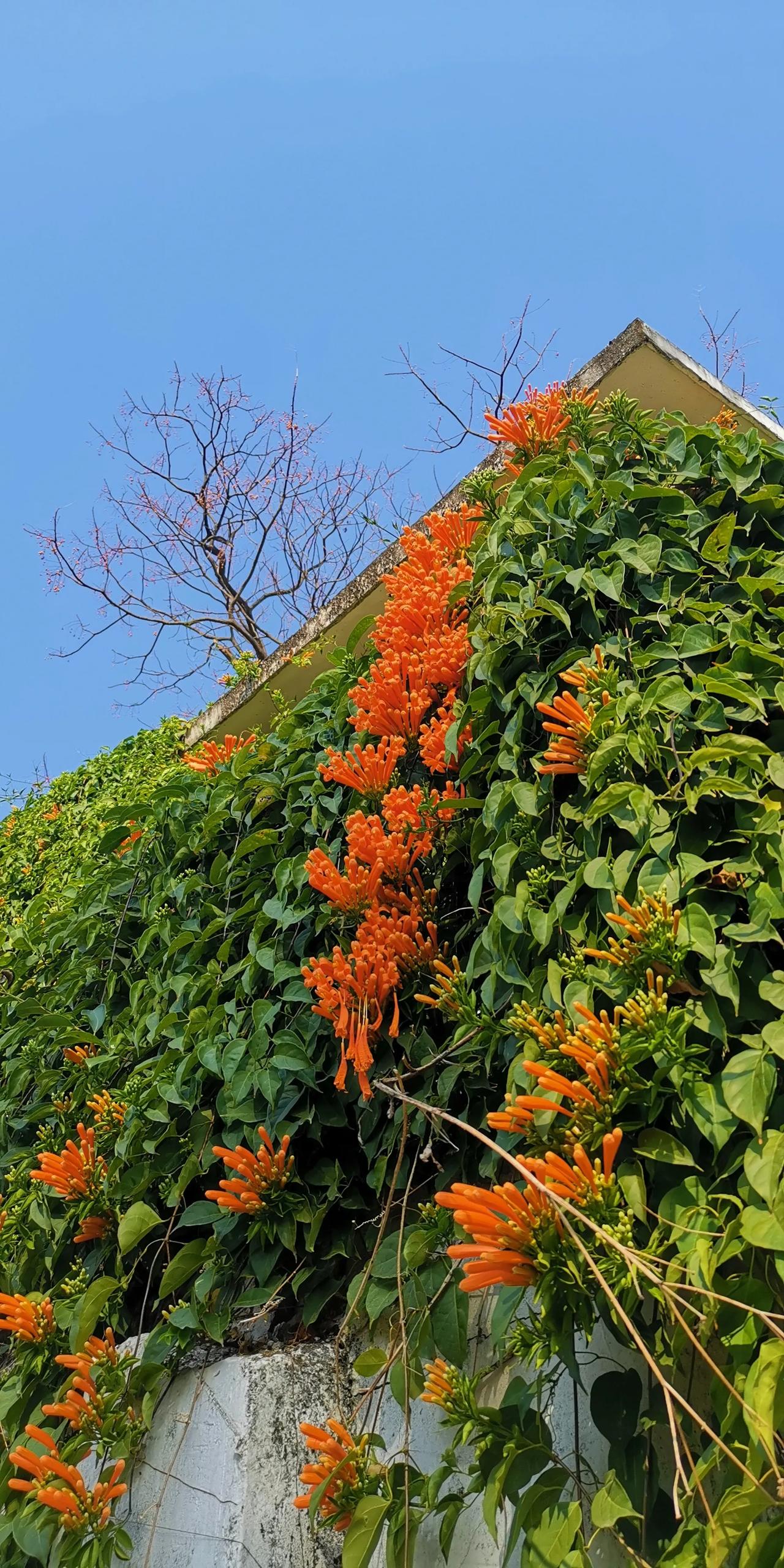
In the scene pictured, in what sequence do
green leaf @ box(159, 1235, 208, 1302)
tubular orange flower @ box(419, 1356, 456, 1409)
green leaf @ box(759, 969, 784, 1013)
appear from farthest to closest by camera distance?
green leaf @ box(159, 1235, 208, 1302), tubular orange flower @ box(419, 1356, 456, 1409), green leaf @ box(759, 969, 784, 1013)

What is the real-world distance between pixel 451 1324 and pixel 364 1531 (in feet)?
1.16

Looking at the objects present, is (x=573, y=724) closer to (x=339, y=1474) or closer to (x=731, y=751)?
(x=731, y=751)

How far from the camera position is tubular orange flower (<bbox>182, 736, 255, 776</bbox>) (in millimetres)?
3453

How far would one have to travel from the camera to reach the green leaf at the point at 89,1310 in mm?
2461

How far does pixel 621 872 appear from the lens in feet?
5.86

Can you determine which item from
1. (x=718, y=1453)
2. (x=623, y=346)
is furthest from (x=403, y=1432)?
(x=623, y=346)

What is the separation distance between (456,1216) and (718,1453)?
16.1 inches

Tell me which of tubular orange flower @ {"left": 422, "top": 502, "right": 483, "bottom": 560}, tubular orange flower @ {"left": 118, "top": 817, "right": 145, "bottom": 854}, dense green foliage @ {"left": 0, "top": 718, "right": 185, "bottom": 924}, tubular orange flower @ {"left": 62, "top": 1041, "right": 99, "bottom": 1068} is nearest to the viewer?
tubular orange flower @ {"left": 422, "top": 502, "right": 483, "bottom": 560}

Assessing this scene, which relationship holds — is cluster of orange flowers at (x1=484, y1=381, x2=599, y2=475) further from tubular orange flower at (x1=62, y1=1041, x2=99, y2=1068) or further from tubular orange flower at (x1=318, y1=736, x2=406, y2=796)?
tubular orange flower at (x1=62, y1=1041, x2=99, y2=1068)

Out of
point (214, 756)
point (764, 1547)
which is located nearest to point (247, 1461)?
point (764, 1547)

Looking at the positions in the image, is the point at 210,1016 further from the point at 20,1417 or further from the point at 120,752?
the point at 120,752

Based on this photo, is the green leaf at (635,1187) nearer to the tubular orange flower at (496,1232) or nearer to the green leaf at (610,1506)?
the tubular orange flower at (496,1232)

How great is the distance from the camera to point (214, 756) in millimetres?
3535

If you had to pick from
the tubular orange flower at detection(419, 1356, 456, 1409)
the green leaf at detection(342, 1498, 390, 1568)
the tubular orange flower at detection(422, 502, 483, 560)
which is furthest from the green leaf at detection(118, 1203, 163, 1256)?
the tubular orange flower at detection(422, 502, 483, 560)
